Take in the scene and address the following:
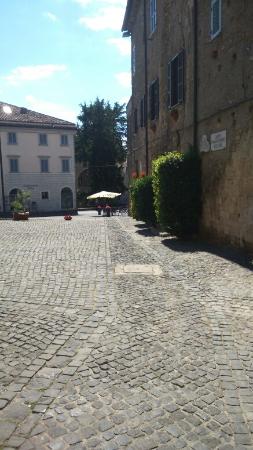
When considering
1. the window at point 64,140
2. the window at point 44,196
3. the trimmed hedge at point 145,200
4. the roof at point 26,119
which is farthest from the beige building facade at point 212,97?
the window at point 44,196

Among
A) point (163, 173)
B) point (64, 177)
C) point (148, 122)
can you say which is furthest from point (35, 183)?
point (163, 173)

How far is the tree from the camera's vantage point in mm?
52594

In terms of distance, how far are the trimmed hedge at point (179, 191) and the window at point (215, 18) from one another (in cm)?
361

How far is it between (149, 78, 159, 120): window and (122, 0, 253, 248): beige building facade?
47 mm

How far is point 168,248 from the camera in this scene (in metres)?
10.3

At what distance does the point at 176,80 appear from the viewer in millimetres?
13898

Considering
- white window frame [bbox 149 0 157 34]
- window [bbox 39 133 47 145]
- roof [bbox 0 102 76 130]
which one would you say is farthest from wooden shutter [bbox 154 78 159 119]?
window [bbox 39 133 47 145]

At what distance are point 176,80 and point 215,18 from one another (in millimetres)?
3592

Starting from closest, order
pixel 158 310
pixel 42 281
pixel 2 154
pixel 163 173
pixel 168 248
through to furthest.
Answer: pixel 158 310, pixel 42 281, pixel 168 248, pixel 163 173, pixel 2 154

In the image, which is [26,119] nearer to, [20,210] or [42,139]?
[42,139]

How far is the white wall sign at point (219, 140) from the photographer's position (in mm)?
9908

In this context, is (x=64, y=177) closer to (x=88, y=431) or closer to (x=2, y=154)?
(x=2, y=154)

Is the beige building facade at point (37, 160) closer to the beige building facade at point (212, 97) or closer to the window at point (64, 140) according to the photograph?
the window at point (64, 140)

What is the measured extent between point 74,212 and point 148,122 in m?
23.4
